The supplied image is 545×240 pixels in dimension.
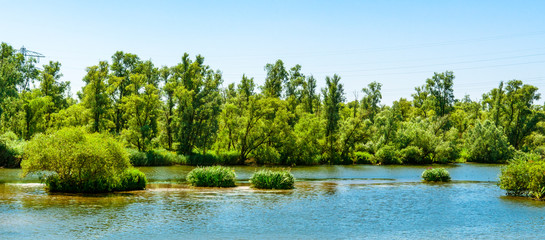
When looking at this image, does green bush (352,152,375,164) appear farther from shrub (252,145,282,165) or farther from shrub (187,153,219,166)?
shrub (187,153,219,166)

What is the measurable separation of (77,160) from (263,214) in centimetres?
1506

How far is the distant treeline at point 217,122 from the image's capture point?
8431 centimetres

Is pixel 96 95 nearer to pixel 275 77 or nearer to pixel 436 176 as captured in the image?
pixel 275 77

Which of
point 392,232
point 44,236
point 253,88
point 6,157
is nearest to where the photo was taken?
point 44,236

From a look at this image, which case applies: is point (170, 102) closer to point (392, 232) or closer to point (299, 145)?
point (299, 145)

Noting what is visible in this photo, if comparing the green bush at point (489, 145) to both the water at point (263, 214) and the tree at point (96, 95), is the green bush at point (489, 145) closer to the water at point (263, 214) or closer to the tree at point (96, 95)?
the water at point (263, 214)

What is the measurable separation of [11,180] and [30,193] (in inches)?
512

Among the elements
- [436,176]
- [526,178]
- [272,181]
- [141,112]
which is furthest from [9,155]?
[526,178]

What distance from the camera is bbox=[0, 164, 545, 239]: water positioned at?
23.1 meters

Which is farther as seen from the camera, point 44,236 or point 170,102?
point 170,102

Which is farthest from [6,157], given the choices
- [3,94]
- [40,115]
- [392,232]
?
[392,232]

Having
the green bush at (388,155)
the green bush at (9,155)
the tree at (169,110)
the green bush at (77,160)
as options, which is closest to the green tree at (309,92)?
the green bush at (388,155)

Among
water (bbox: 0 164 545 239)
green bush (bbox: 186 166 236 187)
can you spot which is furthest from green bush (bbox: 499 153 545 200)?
green bush (bbox: 186 166 236 187)

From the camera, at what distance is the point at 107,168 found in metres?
34.5
